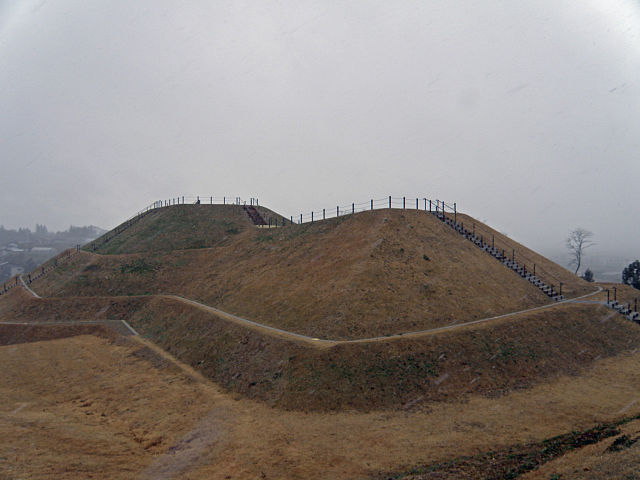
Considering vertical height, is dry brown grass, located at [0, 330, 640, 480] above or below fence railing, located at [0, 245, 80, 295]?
below

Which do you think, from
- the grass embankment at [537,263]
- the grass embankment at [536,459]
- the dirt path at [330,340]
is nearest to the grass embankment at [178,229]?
the dirt path at [330,340]

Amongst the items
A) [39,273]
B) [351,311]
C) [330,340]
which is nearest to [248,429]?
[330,340]

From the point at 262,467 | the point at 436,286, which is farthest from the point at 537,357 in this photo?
the point at 262,467

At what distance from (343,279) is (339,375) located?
29.3 feet

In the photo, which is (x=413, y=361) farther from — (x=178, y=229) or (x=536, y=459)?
(x=178, y=229)

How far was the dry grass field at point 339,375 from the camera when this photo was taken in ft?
41.2

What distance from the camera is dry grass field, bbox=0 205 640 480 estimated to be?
1255 cm

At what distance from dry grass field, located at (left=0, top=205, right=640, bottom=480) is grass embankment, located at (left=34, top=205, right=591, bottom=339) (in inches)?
6.5

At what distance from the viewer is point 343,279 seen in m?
25.6

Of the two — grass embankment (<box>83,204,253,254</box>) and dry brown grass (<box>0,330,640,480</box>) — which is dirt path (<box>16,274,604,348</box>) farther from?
grass embankment (<box>83,204,253,254</box>)

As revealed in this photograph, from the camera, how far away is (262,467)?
1246cm

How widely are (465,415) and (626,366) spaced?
12.1 m

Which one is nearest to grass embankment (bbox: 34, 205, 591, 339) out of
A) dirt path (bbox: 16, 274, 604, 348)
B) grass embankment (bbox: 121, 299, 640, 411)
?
dirt path (bbox: 16, 274, 604, 348)

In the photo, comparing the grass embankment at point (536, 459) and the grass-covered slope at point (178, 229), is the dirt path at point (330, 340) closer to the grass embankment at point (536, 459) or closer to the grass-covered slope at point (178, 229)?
the grass embankment at point (536, 459)
